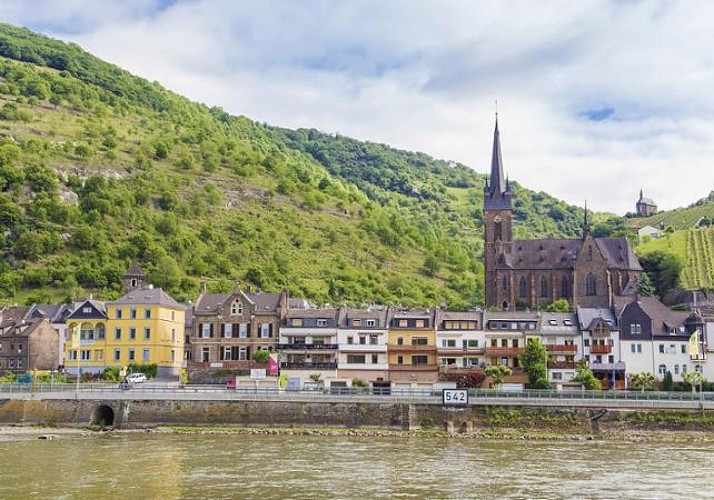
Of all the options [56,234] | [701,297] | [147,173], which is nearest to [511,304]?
[701,297]

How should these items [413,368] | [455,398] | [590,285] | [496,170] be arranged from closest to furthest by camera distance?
[455,398] < [413,368] < [590,285] < [496,170]

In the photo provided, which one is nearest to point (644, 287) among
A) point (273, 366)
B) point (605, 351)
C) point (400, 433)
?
point (605, 351)

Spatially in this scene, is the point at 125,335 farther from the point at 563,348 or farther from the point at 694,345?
the point at 694,345

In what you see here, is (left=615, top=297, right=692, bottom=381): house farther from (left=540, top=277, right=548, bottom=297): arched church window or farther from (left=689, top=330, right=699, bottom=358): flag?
(left=540, top=277, right=548, bottom=297): arched church window

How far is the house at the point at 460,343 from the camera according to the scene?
92.4 m

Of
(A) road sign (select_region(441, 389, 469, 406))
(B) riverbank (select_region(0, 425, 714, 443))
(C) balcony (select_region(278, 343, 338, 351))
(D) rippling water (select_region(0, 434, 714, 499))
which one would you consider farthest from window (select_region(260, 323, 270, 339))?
(A) road sign (select_region(441, 389, 469, 406))

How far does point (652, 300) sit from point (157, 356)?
168 feet

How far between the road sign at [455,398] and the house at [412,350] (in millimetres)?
18395

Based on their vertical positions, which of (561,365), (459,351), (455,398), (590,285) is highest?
(590,285)

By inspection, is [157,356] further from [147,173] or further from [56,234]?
[147,173]

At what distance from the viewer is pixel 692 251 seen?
605ft

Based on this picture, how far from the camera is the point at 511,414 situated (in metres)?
71.9

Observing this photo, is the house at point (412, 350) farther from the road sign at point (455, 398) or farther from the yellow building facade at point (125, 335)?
the yellow building facade at point (125, 335)

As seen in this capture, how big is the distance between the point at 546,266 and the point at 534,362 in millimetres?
53421
